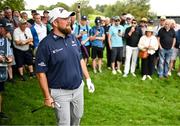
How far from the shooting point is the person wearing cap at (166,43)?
1242 cm

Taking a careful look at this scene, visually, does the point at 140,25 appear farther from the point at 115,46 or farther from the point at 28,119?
the point at 28,119

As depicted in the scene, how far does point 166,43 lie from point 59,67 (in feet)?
25.3

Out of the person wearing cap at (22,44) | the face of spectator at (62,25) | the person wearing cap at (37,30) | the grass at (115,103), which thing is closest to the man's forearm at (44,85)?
the face of spectator at (62,25)

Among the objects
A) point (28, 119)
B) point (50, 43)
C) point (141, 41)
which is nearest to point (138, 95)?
point (141, 41)

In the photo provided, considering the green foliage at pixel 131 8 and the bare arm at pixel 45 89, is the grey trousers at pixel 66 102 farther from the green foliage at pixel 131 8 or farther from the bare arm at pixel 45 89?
the green foliage at pixel 131 8

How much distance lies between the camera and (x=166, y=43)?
12.4m

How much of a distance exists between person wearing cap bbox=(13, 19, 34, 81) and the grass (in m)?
0.58

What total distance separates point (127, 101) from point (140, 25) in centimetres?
393

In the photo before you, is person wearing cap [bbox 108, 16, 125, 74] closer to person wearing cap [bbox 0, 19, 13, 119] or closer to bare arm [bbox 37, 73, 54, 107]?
person wearing cap [bbox 0, 19, 13, 119]

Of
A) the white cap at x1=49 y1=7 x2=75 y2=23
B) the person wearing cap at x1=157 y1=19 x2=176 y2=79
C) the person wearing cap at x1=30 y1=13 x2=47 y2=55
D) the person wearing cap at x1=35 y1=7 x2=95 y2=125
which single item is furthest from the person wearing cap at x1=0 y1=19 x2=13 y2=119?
the person wearing cap at x1=157 y1=19 x2=176 y2=79

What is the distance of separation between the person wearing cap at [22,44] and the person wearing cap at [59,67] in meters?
5.34

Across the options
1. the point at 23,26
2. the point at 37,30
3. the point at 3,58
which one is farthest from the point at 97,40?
the point at 3,58

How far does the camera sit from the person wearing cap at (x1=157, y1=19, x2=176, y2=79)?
489 inches

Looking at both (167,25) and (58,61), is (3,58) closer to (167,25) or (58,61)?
(58,61)
